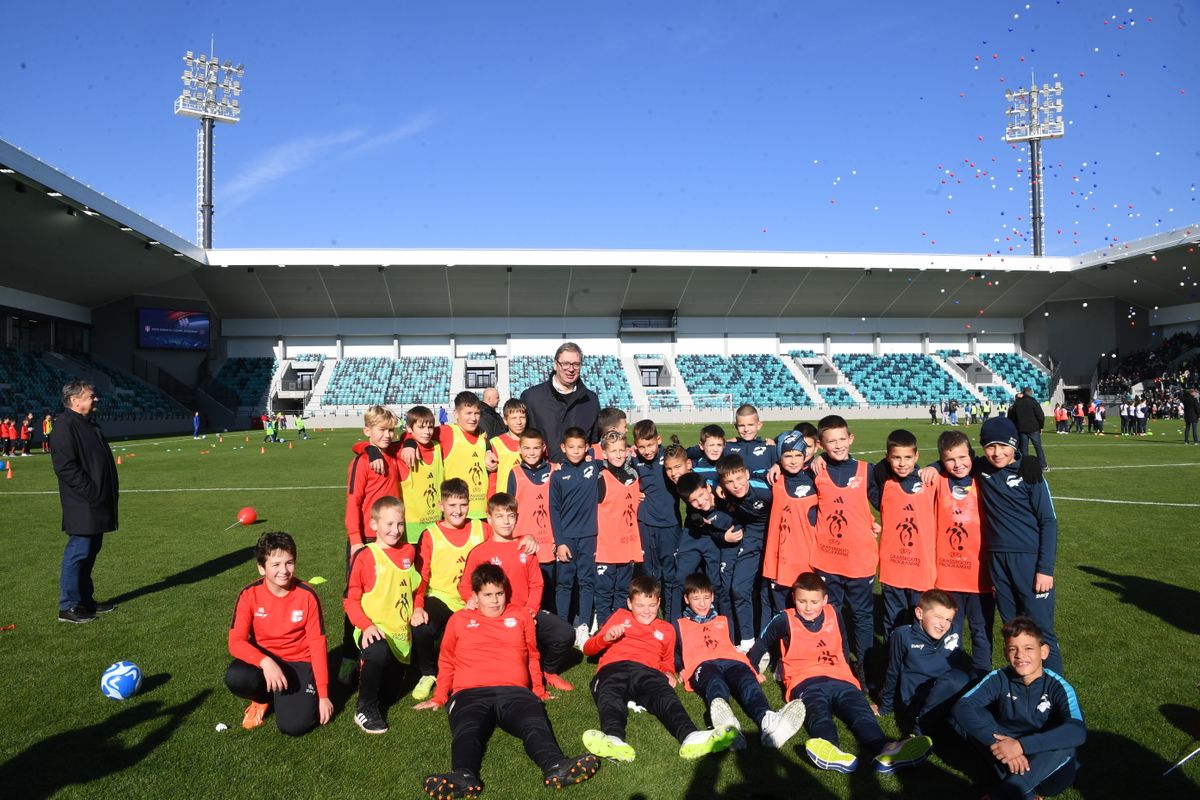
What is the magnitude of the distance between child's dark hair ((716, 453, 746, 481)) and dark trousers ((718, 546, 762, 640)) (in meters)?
0.64

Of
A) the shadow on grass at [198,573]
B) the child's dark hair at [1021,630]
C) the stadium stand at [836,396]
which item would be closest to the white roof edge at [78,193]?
the shadow on grass at [198,573]

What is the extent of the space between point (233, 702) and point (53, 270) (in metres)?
38.5

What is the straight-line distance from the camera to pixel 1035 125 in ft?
163

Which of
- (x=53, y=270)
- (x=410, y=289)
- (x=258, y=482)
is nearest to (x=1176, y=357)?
(x=410, y=289)

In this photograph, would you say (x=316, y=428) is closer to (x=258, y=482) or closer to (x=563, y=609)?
(x=258, y=482)

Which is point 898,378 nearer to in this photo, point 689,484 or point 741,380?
point 741,380

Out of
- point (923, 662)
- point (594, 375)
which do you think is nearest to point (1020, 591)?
point (923, 662)

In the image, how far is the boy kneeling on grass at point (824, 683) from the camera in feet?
12.2

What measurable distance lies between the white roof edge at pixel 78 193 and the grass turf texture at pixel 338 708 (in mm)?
20893

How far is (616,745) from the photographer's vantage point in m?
3.85

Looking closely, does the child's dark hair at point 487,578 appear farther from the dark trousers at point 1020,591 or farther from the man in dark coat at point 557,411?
the dark trousers at point 1020,591

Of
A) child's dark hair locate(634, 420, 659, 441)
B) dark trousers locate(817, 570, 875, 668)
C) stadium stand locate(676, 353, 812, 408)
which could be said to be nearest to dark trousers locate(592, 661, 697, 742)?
dark trousers locate(817, 570, 875, 668)

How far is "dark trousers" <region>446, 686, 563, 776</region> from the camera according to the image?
370cm

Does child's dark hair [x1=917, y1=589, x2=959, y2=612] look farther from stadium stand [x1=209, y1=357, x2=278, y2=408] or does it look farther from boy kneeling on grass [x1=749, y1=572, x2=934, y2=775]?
stadium stand [x1=209, y1=357, x2=278, y2=408]
